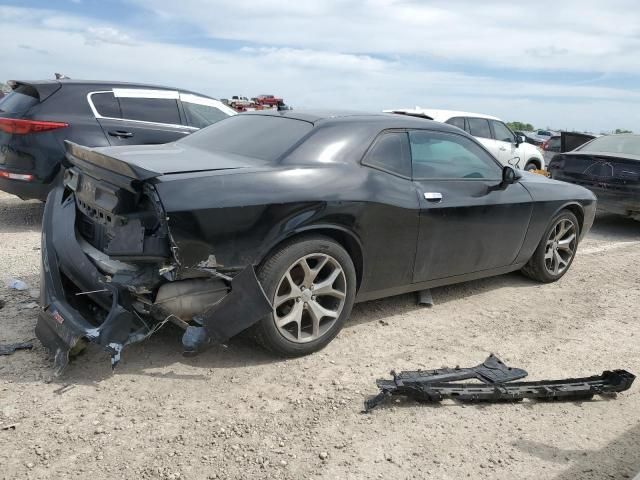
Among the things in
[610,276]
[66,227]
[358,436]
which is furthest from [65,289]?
[610,276]

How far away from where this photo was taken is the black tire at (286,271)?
3277mm

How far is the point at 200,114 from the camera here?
743 cm

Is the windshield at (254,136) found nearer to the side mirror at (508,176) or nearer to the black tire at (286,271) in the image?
the black tire at (286,271)

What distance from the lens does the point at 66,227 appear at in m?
3.63

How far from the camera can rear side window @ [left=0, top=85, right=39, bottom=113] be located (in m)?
6.21

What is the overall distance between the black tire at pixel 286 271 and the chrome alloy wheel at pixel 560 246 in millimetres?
2560

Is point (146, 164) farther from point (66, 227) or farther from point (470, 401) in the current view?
point (470, 401)

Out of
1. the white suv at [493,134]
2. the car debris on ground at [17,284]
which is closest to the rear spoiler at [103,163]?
the car debris on ground at [17,284]

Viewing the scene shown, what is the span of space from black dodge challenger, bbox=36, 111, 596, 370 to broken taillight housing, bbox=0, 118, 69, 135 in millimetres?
2533

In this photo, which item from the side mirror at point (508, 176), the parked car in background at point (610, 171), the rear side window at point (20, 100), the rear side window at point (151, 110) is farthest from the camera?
the parked car in background at point (610, 171)

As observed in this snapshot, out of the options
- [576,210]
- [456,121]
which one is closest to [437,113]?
[456,121]

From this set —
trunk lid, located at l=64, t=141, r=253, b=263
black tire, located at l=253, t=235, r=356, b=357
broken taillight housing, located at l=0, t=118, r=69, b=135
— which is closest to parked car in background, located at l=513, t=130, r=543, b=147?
broken taillight housing, located at l=0, t=118, r=69, b=135

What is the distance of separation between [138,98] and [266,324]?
183 inches

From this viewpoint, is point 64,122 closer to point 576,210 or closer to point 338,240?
point 338,240
